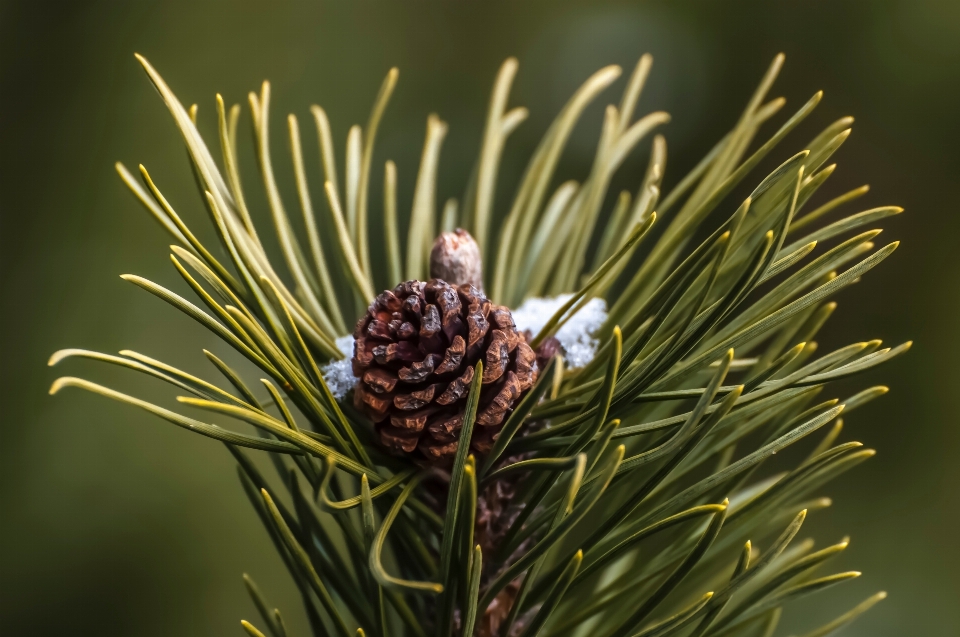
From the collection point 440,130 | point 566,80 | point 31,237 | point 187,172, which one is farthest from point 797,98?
point 31,237

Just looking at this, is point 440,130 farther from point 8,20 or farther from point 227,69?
point 8,20

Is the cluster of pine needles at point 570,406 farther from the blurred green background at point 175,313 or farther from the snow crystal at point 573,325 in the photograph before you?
the blurred green background at point 175,313

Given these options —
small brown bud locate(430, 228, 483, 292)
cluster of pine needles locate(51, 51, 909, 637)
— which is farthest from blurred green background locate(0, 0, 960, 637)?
small brown bud locate(430, 228, 483, 292)

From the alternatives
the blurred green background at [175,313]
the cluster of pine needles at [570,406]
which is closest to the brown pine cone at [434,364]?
the cluster of pine needles at [570,406]

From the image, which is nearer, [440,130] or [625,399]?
[625,399]

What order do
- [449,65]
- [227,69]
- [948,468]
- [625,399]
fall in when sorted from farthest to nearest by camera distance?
[449,65] → [227,69] → [948,468] → [625,399]

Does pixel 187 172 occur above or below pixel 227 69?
below

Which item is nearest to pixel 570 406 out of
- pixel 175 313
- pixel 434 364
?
pixel 434 364
